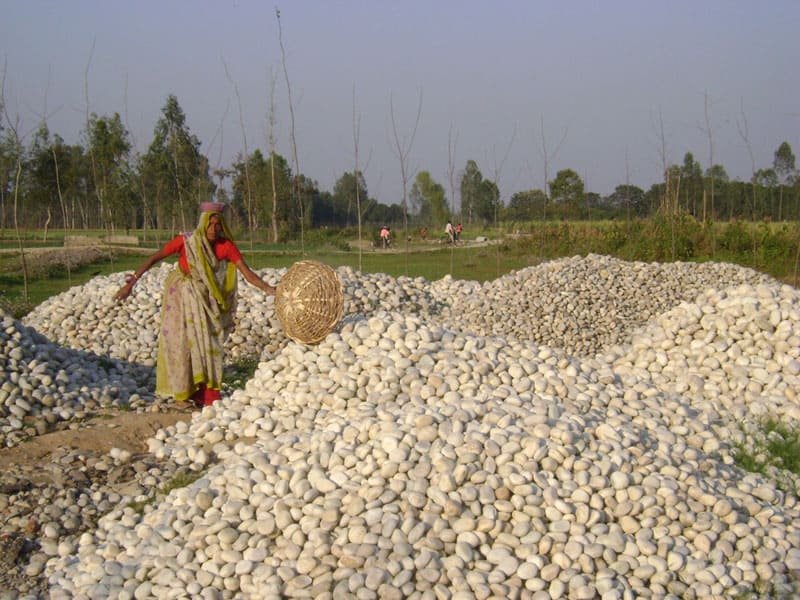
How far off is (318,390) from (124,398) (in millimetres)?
2190

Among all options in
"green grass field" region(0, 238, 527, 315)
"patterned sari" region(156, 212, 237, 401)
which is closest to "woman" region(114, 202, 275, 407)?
"patterned sari" region(156, 212, 237, 401)

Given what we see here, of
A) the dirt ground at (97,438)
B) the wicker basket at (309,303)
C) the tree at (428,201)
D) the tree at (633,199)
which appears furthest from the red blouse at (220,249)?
the tree at (428,201)

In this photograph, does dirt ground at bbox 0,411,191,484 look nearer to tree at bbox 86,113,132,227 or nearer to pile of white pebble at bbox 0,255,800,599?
pile of white pebble at bbox 0,255,800,599

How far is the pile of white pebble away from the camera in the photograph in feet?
11.0

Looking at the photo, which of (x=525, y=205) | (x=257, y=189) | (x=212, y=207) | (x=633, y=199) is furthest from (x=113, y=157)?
(x=212, y=207)

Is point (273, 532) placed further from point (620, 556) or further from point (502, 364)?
point (502, 364)

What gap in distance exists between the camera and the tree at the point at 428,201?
34344 mm

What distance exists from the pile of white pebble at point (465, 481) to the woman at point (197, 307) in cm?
55

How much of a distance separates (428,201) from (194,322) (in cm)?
3139

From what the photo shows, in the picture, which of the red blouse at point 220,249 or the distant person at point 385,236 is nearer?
the red blouse at point 220,249

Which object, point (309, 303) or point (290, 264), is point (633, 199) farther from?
point (309, 303)

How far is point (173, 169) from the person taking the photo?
1756cm

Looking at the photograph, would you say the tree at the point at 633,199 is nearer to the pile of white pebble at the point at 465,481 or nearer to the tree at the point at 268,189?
the tree at the point at 268,189

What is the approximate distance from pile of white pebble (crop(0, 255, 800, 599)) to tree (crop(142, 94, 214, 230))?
38.9 ft
